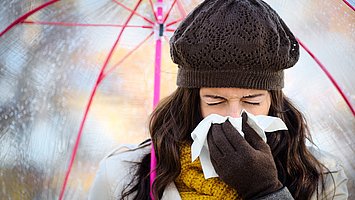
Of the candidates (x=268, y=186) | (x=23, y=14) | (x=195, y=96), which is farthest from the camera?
(x=23, y=14)

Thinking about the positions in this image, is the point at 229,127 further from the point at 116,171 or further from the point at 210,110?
the point at 116,171

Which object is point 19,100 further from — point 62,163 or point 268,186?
point 268,186

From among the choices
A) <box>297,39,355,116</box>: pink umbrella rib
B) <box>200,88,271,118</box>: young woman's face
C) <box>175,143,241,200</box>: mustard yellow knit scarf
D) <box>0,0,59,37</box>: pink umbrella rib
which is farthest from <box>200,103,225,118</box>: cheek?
<box>0,0,59,37</box>: pink umbrella rib

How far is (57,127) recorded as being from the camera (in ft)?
13.5

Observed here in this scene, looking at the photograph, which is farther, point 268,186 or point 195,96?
point 195,96

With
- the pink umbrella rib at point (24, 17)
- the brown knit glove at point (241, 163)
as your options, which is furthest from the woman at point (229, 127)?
the pink umbrella rib at point (24, 17)

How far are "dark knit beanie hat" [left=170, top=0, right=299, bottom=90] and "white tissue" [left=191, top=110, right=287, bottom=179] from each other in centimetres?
12

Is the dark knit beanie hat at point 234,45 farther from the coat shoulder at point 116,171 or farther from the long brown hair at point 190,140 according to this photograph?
the coat shoulder at point 116,171

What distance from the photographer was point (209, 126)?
3.56 meters

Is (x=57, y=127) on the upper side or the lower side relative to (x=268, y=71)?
lower

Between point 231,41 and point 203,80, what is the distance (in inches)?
7.3

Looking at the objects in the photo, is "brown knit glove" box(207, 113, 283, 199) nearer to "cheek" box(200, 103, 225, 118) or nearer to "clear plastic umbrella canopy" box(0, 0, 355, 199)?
"cheek" box(200, 103, 225, 118)

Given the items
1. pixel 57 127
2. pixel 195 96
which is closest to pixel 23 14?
pixel 57 127

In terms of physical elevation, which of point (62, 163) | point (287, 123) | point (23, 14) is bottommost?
point (62, 163)
